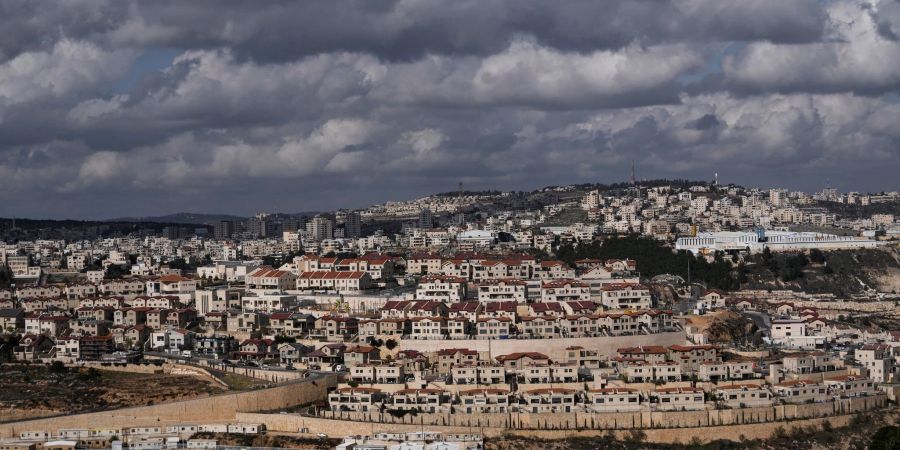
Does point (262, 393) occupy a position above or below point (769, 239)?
below

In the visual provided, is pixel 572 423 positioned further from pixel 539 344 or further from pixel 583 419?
pixel 539 344

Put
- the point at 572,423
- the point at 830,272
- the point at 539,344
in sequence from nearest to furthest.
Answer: the point at 572,423 < the point at 539,344 < the point at 830,272

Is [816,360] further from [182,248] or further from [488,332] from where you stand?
[182,248]

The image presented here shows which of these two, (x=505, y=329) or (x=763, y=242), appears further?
(x=763, y=242)

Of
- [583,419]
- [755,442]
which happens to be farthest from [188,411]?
[755,442]

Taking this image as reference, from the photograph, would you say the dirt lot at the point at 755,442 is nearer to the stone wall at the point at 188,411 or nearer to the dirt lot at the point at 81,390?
the stone wall at the point at 188,411

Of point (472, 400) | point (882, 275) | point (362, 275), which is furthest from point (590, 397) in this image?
point (882, 275)
